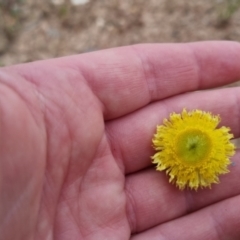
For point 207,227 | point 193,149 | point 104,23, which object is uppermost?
point 104,23

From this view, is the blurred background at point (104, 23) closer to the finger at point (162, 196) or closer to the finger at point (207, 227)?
the finger at point (162, 196)

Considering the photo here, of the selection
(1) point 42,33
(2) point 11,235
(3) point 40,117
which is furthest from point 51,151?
(1) point 42,33

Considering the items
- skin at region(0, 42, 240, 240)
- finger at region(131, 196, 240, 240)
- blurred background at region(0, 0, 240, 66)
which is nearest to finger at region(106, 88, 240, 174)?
skin at region(0, 42, 240, 240)

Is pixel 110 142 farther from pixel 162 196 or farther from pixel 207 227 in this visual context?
pixel 207 227

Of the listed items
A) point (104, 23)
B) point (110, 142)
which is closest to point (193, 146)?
point (110, 142)

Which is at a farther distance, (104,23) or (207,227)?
(104,23)
